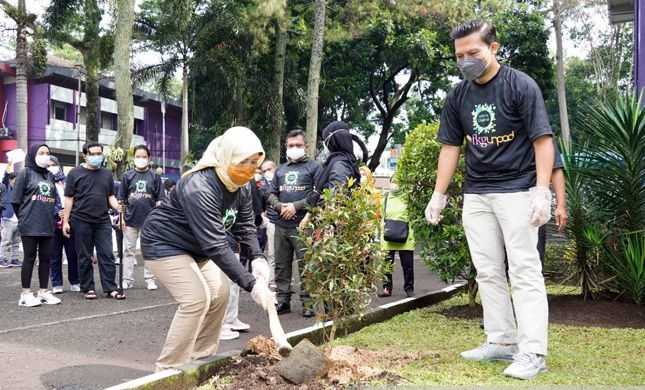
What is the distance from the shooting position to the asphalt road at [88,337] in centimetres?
474

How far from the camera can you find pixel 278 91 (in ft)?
85.5

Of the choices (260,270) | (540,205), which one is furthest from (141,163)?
(540,205)

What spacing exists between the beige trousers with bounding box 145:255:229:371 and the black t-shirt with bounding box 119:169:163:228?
4.84m

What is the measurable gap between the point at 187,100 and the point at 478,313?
84.9ft

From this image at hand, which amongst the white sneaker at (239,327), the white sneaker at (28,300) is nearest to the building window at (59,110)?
the white sneaker at (28,300)

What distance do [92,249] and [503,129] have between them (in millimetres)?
5815

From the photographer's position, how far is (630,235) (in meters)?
6.26

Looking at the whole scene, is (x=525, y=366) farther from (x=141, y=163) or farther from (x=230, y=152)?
(x=141, y=163)

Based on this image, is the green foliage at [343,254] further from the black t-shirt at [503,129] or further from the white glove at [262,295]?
the black t-shirt at [503,129]

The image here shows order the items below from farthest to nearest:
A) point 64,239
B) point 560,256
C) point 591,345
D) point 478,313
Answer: point 64,239 < point 560,256 < point 478,313 < point 591,345

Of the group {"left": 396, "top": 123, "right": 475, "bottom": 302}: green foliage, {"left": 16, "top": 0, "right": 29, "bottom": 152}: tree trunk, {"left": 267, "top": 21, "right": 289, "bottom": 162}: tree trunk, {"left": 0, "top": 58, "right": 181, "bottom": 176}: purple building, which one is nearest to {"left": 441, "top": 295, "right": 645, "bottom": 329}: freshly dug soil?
{"left": 396, "top": 123, "right": 475, "bottom": 302}: green foliage

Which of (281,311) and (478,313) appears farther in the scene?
(281,311)

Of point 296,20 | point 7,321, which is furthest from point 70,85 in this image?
point 7,321

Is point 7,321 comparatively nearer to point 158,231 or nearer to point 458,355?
point 158,231
